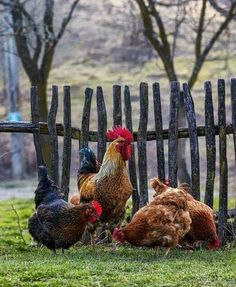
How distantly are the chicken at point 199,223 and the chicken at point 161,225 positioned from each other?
0.39 m

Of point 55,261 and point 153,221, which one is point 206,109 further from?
point 55,261

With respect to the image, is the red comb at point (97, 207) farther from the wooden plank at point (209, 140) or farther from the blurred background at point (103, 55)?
the blurred background at point (103, 55)

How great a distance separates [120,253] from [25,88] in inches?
967

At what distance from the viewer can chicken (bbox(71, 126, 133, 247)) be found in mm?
9984

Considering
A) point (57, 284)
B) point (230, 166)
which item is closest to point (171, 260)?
point (57, 284)

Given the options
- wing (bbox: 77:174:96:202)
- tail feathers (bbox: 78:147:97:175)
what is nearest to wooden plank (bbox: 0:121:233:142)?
tail feathers (bbox: 78:147:97:175)

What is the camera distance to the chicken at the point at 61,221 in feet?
31.4

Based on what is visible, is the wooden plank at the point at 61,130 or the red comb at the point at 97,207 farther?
the wooden plank at the point at 61,130

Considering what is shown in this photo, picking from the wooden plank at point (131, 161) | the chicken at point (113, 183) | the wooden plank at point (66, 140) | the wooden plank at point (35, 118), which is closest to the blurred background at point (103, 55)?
the wooden plank at point (131, 161)

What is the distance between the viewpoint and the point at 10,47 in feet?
88.7

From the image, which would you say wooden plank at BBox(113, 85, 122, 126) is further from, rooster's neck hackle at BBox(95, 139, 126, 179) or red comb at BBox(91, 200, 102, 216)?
red comb at BBox(91, 200, 102, 216)

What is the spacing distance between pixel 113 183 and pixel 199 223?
1.26 metres

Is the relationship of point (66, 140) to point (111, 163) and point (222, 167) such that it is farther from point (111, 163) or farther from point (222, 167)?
point (222, 167)

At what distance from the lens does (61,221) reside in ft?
31.5
